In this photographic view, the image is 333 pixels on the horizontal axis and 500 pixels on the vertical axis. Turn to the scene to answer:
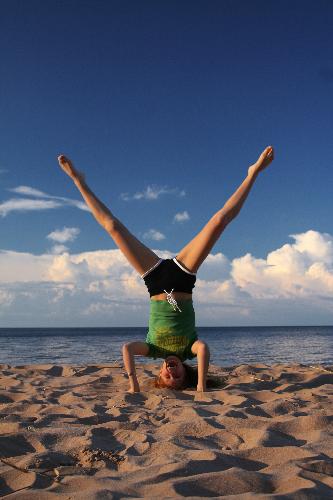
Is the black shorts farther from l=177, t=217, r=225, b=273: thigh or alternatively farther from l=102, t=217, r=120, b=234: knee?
l=102, t=217, r=120, b=234: knee

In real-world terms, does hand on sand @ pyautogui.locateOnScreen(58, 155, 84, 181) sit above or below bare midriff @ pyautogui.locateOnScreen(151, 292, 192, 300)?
above

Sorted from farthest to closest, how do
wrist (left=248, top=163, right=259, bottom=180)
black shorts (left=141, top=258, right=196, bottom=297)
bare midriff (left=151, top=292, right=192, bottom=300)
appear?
wrist (left=248, top=163, right=259, bottom=180) → bare midriff (left=151, top=292, right=192, bottom=300) → black shorts (left=141, top=258, right=196, bottom=297)

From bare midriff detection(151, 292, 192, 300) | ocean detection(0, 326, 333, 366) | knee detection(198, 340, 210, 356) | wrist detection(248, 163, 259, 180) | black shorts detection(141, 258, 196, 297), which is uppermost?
wrist detection(248, 163, 259, 180)

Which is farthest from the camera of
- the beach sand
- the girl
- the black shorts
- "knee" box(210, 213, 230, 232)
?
the black shorts

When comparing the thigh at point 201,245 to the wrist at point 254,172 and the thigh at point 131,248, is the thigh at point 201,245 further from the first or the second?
the wrist at point 254,172

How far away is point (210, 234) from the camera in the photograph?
5082mm

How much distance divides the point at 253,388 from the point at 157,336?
4.34ft

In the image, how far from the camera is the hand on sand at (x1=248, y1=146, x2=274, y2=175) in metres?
5.53

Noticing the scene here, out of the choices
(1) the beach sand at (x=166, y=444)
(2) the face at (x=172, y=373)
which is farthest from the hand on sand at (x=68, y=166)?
(1) the beach sand at (x=166, y=444)

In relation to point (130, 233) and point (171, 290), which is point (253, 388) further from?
point (130, 233)

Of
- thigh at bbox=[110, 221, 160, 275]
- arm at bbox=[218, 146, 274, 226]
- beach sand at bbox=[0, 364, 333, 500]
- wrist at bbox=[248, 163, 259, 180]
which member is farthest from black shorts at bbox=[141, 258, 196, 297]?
wrist at bbox=[248, 163, 259, 180]

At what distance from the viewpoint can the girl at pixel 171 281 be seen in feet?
17.0

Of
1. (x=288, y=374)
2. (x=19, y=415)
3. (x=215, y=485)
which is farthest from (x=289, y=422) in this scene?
(x=288, y=374)

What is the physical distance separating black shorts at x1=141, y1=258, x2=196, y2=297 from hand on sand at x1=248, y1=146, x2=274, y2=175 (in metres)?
1.43
